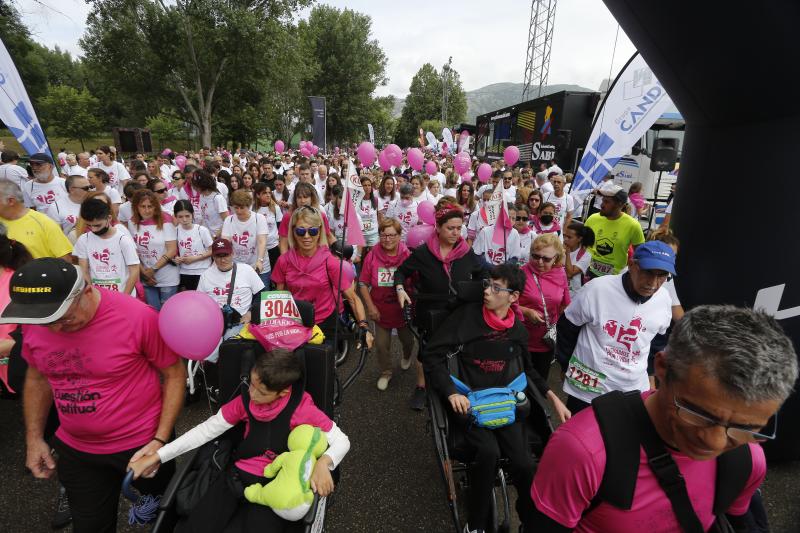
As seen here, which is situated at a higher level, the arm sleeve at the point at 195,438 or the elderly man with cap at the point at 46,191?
the elderly man with cap at the point at 46,191

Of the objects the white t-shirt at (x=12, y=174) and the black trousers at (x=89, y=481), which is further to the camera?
the white t-shirt at (x=12, y=174)

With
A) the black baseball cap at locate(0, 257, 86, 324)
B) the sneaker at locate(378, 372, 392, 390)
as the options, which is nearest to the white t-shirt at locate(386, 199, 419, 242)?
the sneaker at locate(378, 372, 392, 390)

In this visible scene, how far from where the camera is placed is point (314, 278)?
3.49 meters

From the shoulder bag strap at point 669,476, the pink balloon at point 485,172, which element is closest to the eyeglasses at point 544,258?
the shoulder bag strap at point 669,476

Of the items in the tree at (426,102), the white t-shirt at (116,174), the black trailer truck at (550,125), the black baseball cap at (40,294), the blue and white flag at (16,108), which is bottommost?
the black baseball cap at (40,294)

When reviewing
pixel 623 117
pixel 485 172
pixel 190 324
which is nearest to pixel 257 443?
pixel 190 324

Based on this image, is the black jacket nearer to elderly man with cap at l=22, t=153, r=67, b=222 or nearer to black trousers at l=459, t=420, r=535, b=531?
black trousers at l=459, t=420, r=535, b=531

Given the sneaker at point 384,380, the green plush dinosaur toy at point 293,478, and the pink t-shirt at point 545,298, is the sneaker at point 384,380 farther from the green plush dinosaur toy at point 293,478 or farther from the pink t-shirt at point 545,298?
the green plush dinosaur toy at point 293,478

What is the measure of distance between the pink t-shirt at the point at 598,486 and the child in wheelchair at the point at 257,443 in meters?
1.18

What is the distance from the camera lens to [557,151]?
15.2 meters

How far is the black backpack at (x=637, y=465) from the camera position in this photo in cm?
116

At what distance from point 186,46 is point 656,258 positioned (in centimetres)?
3028

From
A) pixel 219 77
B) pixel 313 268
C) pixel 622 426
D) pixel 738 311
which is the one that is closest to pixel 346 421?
pixel 313 268

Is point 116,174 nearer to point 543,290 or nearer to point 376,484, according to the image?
point 376,484
